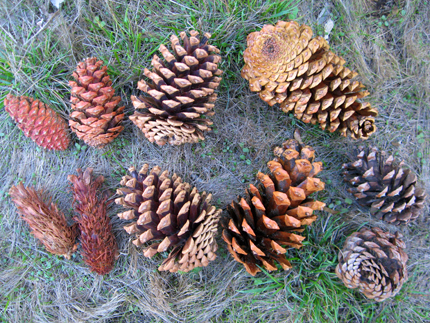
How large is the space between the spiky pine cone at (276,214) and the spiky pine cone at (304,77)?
381 mm

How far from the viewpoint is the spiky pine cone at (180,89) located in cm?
191

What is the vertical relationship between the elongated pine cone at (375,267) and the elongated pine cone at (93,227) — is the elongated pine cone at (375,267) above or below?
above

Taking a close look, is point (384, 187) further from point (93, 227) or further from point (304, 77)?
point (93, 227)

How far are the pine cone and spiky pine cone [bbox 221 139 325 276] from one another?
1.23 metres

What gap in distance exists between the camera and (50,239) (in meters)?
2.11

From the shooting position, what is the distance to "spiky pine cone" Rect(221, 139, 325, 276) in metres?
1.82

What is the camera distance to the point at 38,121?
2191 mm

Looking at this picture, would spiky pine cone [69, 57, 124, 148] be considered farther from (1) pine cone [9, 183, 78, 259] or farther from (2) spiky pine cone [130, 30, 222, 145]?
(1) pine cone [9, 183, 78, 259]

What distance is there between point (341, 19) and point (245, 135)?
1.33 meters

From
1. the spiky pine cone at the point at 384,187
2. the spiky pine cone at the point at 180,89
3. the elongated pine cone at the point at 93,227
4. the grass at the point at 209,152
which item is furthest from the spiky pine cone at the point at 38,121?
the spiky pine cone at the point at 384,187

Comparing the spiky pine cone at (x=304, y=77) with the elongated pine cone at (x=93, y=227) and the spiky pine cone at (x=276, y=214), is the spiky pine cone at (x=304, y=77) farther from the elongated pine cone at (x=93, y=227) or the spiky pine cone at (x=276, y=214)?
the elongated pine cone at (x=93, y=227)

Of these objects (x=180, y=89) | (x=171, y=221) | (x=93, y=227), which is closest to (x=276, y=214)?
(x=171, y=221)

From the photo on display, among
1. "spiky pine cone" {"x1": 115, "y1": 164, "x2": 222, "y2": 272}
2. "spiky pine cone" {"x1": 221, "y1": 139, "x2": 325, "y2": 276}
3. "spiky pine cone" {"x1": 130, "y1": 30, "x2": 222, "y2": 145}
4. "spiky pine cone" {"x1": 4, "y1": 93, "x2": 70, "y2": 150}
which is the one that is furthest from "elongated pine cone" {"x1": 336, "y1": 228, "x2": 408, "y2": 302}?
"spiky pine cone" {"x1": 4, "y1": 93, "x2": 70, "y2": 150}

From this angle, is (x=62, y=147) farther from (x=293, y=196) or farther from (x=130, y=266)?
(x=293, y=196)
